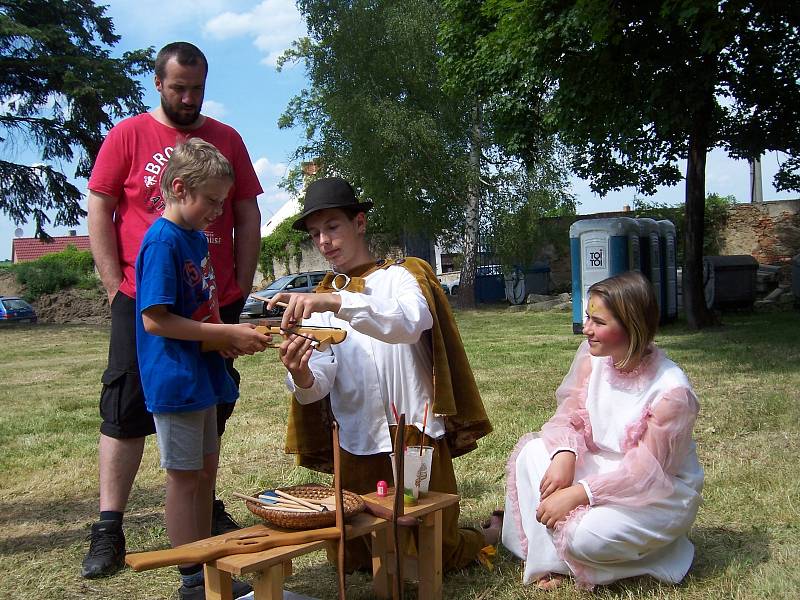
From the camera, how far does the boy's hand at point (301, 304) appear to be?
2.48 meters

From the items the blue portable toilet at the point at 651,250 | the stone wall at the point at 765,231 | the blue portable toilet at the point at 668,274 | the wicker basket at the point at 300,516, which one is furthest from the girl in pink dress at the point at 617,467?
the stone wall at the point at 765,231

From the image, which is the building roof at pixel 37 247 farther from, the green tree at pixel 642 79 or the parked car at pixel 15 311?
the green tree at pixel 642 79

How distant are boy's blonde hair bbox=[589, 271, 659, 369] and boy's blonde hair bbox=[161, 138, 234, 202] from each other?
58.3 inches

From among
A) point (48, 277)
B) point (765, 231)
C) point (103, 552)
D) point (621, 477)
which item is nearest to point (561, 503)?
point (621, 477)

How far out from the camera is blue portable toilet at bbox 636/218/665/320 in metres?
14.4

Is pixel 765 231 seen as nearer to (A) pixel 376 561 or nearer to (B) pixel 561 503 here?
(B) pixel 561 503

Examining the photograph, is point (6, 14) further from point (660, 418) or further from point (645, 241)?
point (660, 418)

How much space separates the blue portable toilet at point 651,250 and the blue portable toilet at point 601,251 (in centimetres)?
31

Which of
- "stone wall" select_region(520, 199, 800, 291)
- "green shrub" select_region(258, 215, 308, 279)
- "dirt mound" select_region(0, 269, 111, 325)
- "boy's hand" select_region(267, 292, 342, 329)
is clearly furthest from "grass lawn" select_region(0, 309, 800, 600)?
"green shrub" select_region(258, 215, 308, 279)

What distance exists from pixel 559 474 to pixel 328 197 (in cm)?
133

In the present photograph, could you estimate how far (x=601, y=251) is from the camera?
44.8ft

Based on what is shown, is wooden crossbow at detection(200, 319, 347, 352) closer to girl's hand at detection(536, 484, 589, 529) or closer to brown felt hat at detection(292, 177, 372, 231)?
brown felt hat at detection(292, 177, 372, 231)

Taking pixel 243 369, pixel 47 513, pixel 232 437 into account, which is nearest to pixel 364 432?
pixel 47 513

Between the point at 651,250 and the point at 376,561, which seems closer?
the point at 376,561
